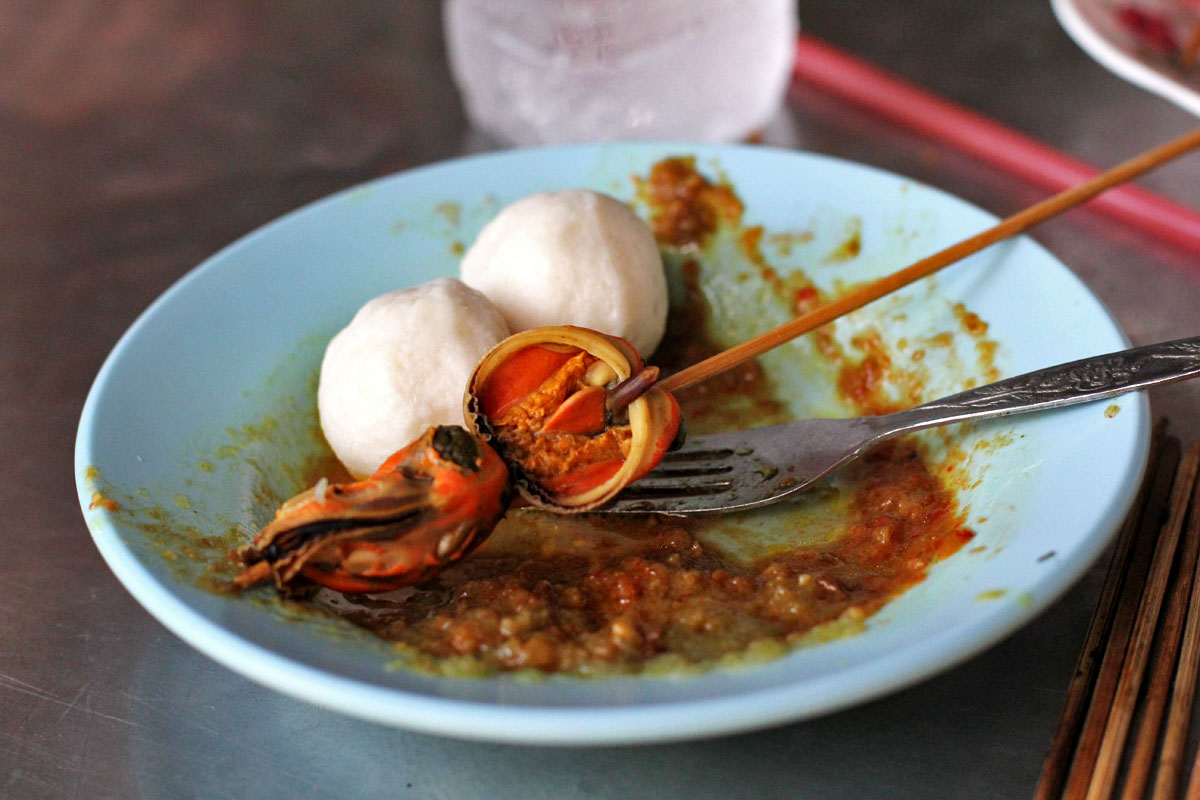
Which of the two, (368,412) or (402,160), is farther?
(402,160)

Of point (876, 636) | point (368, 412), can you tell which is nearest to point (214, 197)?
point (368, 412)

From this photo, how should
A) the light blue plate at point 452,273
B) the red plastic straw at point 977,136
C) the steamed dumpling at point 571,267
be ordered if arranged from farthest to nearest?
the red plastic straw at point 977,136, the steamed dumpling at point 571,267, the light blue plate at point 452,273

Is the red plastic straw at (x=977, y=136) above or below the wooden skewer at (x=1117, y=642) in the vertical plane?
above

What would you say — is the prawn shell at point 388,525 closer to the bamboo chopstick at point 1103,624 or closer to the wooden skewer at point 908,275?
the wooden skewer at point 908,275

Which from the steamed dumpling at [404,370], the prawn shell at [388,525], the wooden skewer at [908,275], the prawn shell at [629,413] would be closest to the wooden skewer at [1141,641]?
the wooden skewer at [908,275]

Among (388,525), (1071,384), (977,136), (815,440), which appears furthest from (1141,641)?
(977,136)

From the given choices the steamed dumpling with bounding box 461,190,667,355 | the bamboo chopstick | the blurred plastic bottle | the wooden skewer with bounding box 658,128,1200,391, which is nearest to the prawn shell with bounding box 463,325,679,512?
the wooden skewer with bounding box 658,128,1200,391

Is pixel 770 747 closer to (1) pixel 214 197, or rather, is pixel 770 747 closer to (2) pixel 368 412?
(2) pixel 368 412
